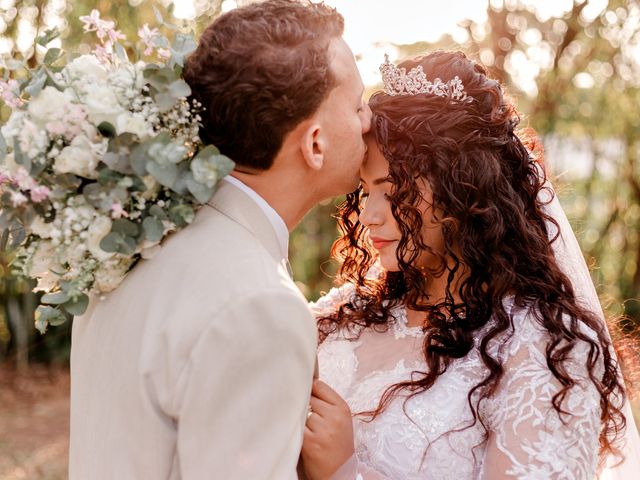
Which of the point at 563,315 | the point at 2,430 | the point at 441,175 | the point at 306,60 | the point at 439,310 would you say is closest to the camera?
the point at 306,60

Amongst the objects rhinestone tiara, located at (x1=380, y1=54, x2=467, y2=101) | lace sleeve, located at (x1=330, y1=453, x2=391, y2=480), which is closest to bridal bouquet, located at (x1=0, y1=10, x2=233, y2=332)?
lace sleeve, located at (x1=330, y1=453, x2=391, y2=480)

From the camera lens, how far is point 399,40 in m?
6.31

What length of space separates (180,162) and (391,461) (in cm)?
118

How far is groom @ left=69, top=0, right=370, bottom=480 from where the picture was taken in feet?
5.37

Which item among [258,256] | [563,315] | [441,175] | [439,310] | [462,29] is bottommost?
[462,29]

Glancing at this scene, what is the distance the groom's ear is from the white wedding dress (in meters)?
0.84

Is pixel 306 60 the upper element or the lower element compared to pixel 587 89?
upper

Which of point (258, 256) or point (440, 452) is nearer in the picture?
point (258, 256)

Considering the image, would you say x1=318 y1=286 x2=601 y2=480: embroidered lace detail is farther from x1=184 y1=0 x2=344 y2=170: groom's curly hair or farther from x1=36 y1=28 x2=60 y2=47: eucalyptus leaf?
x1=36 y1=28 x2=60 y2=47: eucalyptus leaf

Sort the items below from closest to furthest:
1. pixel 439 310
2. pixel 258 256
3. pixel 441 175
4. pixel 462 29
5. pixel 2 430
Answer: pixel 258 256 < pixel 441 175 < pixel 439 310 < pixel 2 430 < pixel 462 29

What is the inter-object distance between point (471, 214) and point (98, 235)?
1.26 metres

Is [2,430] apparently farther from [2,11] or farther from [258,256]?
[258,256]

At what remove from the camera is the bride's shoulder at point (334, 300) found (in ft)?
10.3

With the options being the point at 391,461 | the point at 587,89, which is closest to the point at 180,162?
the point at 391,461
